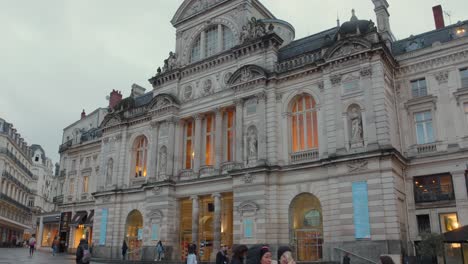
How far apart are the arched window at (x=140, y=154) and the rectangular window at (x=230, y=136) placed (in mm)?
9767

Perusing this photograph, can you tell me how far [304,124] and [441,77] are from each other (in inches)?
366

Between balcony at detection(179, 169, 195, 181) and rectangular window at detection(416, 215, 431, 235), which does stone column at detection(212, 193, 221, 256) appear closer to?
balcony at detection(179, 169, 195, 181)

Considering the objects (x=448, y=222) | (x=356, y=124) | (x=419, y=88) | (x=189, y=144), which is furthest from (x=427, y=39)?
(x=189, y=144)

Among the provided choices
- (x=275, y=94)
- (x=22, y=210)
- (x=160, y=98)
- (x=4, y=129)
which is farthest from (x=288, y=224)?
(x=22, y=210)

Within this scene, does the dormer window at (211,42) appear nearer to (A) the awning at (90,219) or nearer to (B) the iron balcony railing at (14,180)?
(A) the awning at (90,219)

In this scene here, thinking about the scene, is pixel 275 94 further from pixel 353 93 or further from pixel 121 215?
pixel 121 215

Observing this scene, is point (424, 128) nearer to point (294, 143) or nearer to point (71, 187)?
point (294, 143)

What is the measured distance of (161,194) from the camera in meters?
35.9

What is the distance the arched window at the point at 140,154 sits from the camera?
133ft

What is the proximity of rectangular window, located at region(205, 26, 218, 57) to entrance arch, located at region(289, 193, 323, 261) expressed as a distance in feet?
50.6

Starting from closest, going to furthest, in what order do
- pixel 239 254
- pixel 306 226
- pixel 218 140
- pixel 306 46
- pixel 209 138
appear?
pixel 239 254 → pixel 306 226 → pixel 306 46 → pixel 218 140 → pixel 209 138

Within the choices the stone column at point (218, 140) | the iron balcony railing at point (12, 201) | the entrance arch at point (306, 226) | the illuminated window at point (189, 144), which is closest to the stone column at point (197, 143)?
the illuminated window at point (189, 144)

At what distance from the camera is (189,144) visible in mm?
37344

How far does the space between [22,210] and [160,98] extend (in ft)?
174
